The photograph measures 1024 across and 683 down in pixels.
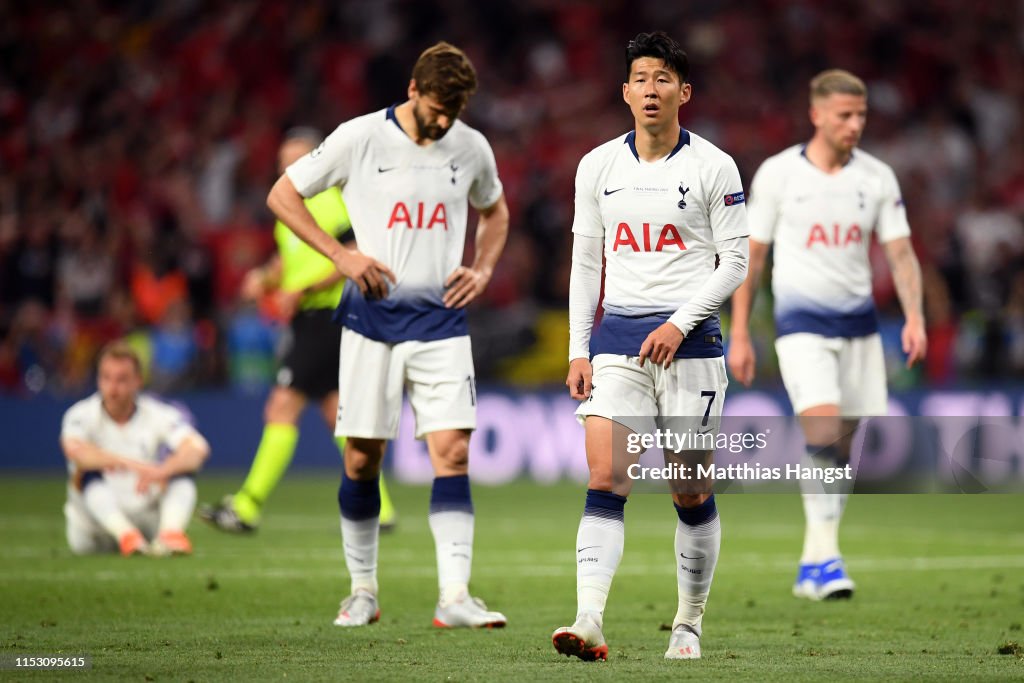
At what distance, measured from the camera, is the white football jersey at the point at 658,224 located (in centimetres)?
628

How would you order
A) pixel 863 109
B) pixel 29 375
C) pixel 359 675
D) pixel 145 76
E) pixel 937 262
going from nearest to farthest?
pixel 359 675 < pixel 863 109 < pixel 29 375 < pixel 937 262 < pixel 145 76

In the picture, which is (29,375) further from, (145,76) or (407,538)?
(407,538)

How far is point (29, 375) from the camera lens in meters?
17.4

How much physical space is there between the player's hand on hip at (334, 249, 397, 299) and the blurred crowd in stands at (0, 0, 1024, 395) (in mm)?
10140

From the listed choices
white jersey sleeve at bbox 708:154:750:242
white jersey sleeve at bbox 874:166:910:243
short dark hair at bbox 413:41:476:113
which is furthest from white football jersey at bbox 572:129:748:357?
white jersey sleeve at bbox 874:166:910:243

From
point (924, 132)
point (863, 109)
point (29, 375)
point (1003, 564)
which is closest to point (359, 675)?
point (863, 109)

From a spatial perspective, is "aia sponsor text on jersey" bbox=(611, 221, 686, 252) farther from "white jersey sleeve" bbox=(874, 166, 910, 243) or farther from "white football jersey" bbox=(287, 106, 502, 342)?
"white jersey sleeve" bbox=(874, 166, 910, 243)

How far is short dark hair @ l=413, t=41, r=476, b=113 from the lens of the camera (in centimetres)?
720

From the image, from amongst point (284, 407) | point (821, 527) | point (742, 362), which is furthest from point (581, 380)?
point (284, 407)

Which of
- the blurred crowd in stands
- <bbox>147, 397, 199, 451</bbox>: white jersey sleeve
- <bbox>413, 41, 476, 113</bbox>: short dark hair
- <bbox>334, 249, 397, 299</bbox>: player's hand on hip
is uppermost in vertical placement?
the blurred crowd in stands

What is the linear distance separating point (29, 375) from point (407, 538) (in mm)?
7008

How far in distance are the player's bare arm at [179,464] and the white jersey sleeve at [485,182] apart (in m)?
3.46

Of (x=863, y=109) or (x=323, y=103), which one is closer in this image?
(x=863, y=109)

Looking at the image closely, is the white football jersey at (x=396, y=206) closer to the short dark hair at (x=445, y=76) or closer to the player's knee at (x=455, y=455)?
the short dark hair at (x=445, y=76)
